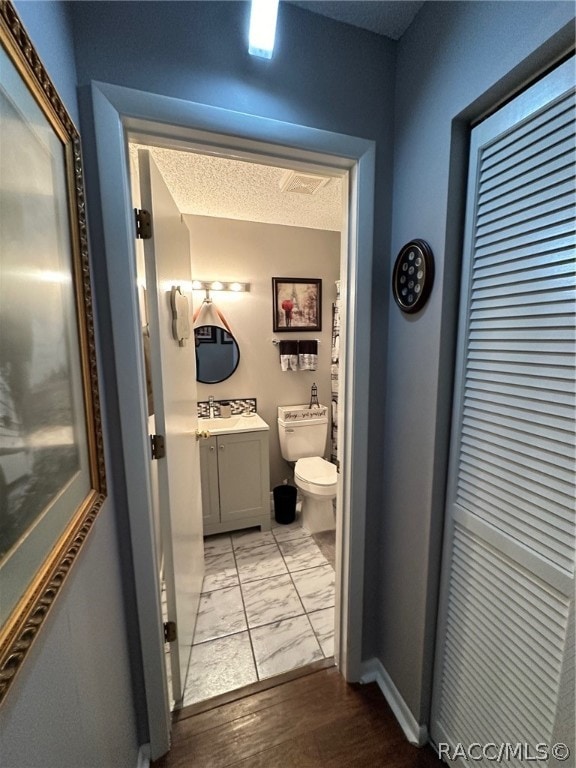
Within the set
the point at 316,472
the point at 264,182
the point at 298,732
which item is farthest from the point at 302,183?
the point at 298,732

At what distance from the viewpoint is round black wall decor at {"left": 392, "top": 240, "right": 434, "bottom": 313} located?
96cm

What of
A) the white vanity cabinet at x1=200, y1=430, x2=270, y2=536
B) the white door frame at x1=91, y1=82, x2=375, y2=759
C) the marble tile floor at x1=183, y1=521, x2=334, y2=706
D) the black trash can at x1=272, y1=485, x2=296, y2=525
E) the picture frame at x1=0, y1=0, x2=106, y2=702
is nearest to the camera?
the picture frame at x1=0, y1=0, x2=106, y2=702

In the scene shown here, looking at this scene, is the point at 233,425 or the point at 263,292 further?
the point at 263,292

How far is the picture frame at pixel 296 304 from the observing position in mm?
2646

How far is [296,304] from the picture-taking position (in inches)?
106

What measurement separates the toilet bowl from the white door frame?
0.94 meters

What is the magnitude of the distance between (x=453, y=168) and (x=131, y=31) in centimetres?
95

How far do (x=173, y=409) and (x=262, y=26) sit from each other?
1.15 meters

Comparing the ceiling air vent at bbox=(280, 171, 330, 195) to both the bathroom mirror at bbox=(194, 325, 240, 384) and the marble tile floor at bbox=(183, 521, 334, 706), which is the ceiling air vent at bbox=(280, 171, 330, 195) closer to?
the bathroom mirror at bbox=(194, 325, 240, 384)

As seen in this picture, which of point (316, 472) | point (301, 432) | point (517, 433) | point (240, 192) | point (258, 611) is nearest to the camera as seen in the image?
point (517, 433)

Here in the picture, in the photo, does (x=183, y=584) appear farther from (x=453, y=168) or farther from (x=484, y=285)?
(x=453, y=168)

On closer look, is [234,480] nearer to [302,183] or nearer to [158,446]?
[158,446]

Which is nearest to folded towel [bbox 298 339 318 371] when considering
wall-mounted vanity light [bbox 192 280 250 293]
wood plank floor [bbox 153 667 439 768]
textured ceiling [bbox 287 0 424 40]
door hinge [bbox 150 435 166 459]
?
wall-mounted vanity light [bbox 192 280 250 293]

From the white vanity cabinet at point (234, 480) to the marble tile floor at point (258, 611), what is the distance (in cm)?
15
